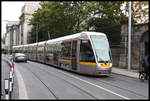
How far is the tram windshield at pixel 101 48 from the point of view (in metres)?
13.7

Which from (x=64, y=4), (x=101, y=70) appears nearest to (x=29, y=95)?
(x=101, y=70)

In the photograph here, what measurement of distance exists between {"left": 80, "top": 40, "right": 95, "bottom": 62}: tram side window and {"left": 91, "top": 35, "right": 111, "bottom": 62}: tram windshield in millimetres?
336

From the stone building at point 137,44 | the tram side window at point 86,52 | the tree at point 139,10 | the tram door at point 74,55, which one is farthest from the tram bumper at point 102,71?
the tree at point 139,10

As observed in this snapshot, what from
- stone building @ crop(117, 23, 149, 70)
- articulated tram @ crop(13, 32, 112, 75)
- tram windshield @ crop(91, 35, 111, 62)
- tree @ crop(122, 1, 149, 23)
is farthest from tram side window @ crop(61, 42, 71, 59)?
tree @ crop(122, 1, 149, 23)

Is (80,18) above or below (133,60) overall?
above

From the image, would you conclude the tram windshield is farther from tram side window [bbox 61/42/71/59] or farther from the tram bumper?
tram side window [bbox 61/42/71/59]

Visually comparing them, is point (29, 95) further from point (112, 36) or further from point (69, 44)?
point (112, 36)

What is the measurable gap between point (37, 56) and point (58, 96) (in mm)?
24324

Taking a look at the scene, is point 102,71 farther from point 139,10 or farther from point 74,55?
point 139,10

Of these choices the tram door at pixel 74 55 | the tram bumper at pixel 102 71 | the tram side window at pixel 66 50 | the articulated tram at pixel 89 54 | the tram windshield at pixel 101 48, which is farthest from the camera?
the tram side window at pixel 66 50

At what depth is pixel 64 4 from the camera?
2773cm

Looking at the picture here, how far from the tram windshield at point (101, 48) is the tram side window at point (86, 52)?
336mm

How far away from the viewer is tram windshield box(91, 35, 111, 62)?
1371cm

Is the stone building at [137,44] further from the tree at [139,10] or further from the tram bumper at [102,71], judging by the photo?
the tree at [139,10]
